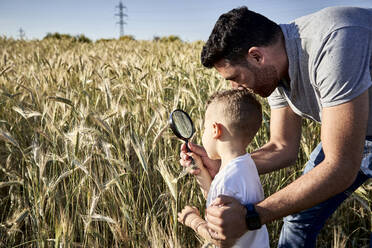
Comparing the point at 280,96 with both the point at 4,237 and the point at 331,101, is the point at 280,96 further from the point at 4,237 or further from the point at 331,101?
the point at 4,237

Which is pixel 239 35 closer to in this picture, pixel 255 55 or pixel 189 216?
pixel 255 55

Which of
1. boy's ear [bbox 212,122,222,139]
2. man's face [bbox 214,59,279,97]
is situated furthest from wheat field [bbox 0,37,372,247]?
man's face [bbox 214,59,279,97]

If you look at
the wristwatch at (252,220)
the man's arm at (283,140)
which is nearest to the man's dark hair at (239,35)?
the man's arm at (283,140)

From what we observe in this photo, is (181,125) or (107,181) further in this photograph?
(107,181)

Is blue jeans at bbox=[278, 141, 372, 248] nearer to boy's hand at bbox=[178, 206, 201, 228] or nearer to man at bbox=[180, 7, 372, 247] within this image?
man at bbox=[180, 7, 372, 247]

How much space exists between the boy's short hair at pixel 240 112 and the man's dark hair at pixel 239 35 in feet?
0.57

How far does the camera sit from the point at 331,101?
1227mm

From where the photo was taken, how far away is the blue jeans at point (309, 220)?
1754mm

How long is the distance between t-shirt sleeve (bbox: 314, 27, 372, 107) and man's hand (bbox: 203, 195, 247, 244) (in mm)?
485

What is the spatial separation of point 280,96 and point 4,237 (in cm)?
152

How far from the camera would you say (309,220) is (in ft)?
5.92

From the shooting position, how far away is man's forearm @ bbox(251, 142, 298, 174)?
67.4 inches

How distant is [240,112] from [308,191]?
370 millimetres

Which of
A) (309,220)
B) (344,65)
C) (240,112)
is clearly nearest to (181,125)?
(240,112)
